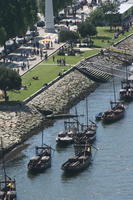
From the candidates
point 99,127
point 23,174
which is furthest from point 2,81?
point 23,174

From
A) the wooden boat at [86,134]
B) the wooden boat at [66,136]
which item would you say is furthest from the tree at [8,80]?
the wooden boat at [86,134]

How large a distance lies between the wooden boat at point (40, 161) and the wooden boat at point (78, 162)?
2.88 m

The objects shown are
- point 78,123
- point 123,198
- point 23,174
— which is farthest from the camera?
point 78,123

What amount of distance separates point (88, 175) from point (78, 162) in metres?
4.15

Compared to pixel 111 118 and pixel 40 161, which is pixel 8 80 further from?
pixel 40 161

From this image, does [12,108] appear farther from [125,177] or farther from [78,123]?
[125,177]

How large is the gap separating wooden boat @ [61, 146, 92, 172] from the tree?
26568mm

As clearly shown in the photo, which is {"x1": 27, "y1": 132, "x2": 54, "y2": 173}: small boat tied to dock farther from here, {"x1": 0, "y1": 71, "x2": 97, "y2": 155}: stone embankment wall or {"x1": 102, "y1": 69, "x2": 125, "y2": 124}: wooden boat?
{"x1": 102, "y1": 69, "x2": 125, "y2": 124}: wooden boat

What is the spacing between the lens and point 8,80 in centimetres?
19562

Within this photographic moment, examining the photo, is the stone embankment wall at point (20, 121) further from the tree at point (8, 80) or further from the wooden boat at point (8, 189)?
the wooden boat at point (8, 189)

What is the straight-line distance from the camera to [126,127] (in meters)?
189

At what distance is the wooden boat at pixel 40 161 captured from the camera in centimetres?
16788

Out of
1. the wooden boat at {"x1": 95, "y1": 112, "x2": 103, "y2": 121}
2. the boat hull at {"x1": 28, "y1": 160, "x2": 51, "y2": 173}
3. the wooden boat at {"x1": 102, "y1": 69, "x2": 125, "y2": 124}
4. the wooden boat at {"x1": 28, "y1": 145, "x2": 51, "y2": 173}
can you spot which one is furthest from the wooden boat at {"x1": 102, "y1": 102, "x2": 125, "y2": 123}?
the boat hull at {"x1": 28, "y1": 160, "x2": 51, "y2": 173}

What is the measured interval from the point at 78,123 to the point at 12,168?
21204mm
